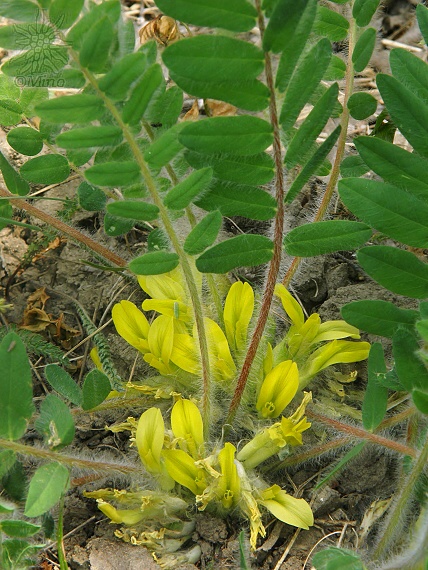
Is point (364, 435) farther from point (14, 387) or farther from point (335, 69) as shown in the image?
point (335, 69)

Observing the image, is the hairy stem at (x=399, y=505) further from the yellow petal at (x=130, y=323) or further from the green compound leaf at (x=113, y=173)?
the green compound leaf at (x=113, y=173)

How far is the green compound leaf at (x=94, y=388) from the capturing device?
1915mm

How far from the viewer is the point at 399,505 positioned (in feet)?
6.44

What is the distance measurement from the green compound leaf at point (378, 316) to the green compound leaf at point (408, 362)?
0.32 ft

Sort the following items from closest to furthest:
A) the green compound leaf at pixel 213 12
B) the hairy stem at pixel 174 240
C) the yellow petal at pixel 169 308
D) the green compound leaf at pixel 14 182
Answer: the green compound leaf at pixel 213 12 → the hairy stem at pixel 174 240 → the yellow petal at pixel 169 308 → the green compound leaf at pixel 14 182

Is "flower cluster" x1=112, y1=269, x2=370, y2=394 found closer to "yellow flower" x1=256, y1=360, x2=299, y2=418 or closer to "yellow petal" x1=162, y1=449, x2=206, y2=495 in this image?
"yellow flower" x1=256, y1=360, x2=299, y2=418

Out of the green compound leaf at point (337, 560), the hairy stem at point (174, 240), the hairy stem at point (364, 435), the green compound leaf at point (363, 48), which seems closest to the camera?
the green compound leaf at point (337, 560)

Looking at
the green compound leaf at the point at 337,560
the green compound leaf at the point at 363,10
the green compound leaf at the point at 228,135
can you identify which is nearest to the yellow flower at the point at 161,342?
the green compound leaf at the point at 228,135

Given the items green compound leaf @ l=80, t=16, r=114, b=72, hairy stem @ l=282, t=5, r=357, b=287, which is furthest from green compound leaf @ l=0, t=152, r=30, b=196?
hairy stem @ l=282, t=5, r=357, b=287

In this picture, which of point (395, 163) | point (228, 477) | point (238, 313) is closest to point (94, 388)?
point (228, 477)

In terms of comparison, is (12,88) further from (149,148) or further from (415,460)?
(415,460)

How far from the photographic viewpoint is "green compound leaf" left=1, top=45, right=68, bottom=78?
1.71 metres

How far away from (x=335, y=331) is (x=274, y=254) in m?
0.51

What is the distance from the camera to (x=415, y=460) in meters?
1.92
